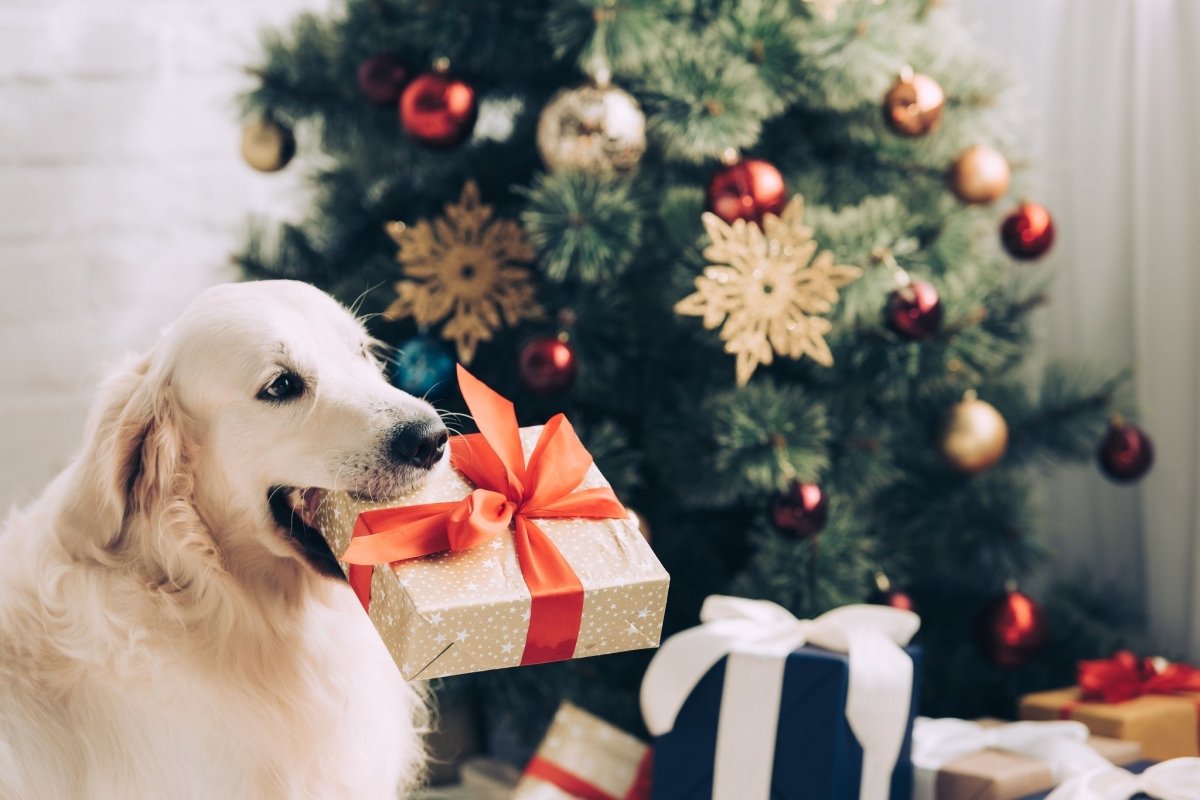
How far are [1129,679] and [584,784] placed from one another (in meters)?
0.71

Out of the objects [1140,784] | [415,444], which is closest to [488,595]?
[415,444]

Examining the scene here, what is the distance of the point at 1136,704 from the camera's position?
4.73 feet

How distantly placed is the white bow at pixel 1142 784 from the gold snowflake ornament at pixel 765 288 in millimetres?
501

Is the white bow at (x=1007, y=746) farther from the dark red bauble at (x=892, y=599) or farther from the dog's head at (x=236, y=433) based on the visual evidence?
the dog's head at (x=236, y=433)

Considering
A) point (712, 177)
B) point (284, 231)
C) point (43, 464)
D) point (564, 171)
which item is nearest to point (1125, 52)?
point (712, 177)

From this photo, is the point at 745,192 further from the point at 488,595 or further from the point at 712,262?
the point at 488,595

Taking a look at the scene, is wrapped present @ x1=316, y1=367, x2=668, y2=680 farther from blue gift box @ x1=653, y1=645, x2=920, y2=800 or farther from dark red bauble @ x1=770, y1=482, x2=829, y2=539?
dark red bauble @ x1=770, y1=482, x2=829, y2=539

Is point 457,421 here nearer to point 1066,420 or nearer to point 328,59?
point 328,59

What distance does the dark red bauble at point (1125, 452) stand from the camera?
5.28ft

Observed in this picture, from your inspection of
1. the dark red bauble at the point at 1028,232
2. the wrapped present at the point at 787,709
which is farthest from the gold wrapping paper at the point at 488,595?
the dark red bauble at the point at 1028,232

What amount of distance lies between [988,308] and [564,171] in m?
0.65

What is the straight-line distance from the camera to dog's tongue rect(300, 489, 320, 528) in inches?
39.4

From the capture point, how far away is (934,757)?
1.23 m

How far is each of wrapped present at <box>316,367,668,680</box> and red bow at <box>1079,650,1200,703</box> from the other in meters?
0.84
